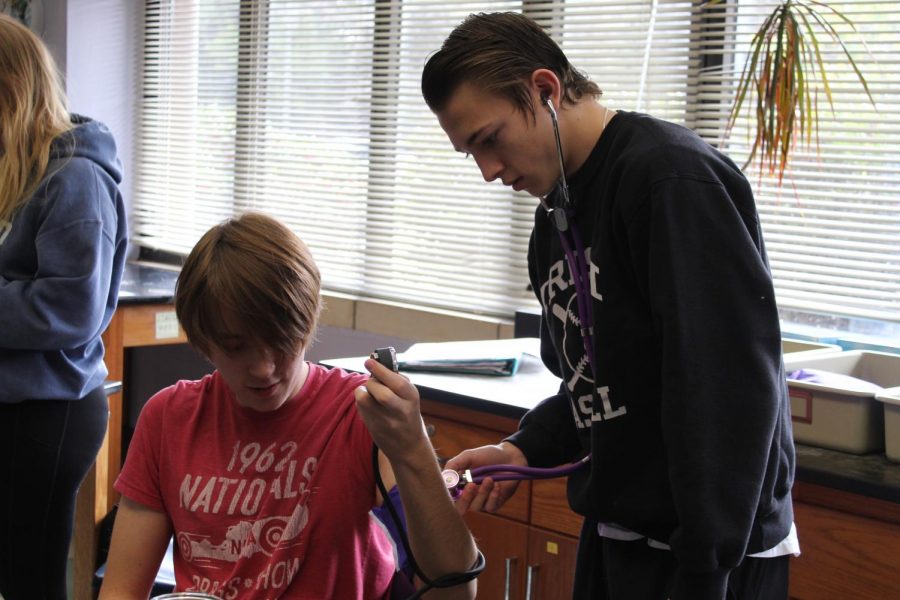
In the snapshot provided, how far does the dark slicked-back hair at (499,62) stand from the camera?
1189 millimetres

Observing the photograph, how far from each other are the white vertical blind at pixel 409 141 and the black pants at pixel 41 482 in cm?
148

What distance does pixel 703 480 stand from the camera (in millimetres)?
1005

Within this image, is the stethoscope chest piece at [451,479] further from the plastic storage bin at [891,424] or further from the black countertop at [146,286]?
the black countertop at [146,286]

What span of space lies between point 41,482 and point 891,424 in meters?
1.67

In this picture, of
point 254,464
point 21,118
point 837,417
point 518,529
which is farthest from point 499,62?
point 21,118

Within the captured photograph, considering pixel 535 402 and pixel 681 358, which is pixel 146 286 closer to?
pixel 535 402

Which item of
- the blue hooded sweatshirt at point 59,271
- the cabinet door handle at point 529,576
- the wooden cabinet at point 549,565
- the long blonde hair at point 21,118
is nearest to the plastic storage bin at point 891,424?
the wooden cabinet at point 549,565

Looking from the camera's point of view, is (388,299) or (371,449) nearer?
(371,449)

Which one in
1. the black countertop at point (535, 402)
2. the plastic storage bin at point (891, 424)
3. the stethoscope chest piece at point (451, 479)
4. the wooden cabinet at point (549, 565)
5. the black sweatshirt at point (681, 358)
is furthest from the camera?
the wooden cabinet at point (549, 565)

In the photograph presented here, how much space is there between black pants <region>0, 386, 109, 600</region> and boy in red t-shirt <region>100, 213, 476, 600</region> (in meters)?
0.85

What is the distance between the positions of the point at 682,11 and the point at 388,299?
56.6 inches

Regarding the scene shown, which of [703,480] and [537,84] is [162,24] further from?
[703,480]

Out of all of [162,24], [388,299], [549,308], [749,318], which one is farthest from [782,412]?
[162,24]

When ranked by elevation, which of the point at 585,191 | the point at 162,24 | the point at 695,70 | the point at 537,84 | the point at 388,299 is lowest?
the point at 388,299
